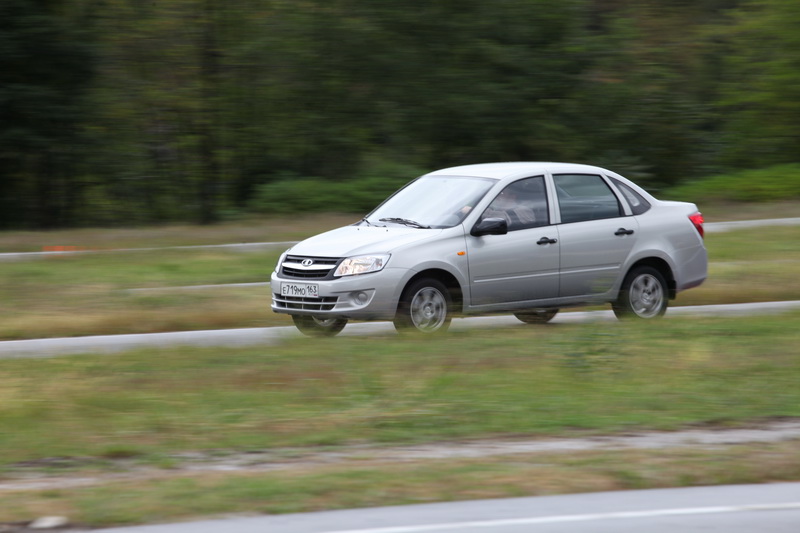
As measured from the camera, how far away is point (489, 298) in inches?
433

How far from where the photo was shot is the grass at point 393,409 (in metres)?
6.22

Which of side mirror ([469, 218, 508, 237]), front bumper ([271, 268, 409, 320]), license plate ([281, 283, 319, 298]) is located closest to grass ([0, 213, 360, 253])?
license plate ([281, 283, 319, 298])

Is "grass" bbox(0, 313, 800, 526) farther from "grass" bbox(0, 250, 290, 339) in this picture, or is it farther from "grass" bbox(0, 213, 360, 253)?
"grass" bbox(0, 213, 360, 253)

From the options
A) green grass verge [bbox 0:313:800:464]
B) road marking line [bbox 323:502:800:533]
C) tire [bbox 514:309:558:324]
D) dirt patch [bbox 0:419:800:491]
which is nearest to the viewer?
road marking line [bbox 323:502:800:533]

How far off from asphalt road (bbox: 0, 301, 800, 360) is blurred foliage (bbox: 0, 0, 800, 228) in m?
11.6

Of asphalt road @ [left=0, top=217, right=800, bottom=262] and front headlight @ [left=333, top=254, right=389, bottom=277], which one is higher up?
front headlight @ [left=333, top=254, right=389, bottom=277]

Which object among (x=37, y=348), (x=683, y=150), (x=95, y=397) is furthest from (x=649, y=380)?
(x=683, y=150)

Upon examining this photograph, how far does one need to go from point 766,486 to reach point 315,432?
274 cm

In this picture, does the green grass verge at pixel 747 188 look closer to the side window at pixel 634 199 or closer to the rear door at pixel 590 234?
the side window at pixel 634 199

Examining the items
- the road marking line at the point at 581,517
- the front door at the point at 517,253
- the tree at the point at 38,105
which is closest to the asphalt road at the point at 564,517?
the road marking line at the point at 581,517

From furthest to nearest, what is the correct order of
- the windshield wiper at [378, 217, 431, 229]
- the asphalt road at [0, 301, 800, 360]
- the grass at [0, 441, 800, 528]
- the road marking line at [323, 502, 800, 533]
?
the windshield wiper at [378, 217, 431, 229]
the asphalt road at [0, 301, 800, 360]
the grass at [0, 441, 800, 528]
the road marking line at [323, 502, 800, 533]

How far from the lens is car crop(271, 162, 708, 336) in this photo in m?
10.5

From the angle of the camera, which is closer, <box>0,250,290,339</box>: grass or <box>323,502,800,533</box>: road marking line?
<box>323,502,800,533</box>: road marking line

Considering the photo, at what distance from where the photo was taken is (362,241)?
10.7 m
